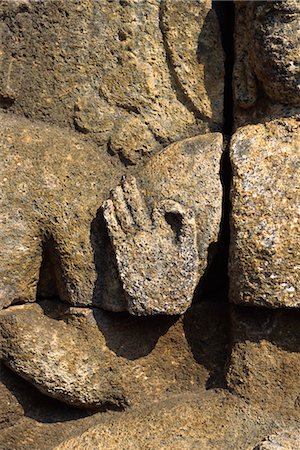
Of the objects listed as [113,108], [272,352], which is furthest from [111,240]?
[272,352]

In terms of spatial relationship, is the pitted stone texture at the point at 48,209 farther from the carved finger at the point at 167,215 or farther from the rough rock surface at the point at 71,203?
the carved finger at the point at 167,215

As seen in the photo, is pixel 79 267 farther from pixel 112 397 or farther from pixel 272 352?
pixel 272 352

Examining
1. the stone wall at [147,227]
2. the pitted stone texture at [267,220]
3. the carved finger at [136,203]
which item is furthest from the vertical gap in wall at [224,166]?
the carved finger at [136,203]

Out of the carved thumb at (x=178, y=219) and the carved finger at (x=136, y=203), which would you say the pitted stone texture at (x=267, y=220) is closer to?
the carved thumb at (x=178, y=219)

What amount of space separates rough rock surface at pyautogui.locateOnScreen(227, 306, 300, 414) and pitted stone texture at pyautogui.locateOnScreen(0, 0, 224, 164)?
523 mm

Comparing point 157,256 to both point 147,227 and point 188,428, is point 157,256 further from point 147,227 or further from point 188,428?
point 188,428

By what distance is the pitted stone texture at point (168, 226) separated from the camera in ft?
5.17

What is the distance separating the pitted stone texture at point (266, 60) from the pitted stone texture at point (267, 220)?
70mm

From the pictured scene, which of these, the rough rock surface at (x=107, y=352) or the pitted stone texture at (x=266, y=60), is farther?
the rough rock surface at (x=107, y=352)

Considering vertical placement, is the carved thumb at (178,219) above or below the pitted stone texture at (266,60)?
below

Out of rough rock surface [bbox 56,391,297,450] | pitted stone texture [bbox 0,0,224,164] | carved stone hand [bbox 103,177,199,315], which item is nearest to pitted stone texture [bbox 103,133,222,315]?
carved stone hand [bbox 103,177,199,315]

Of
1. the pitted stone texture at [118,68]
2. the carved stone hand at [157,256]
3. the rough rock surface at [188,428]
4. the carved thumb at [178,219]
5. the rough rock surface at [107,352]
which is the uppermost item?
the pitted stone texture at [118,68]

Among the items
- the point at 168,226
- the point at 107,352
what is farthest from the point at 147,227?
the point at 107,352

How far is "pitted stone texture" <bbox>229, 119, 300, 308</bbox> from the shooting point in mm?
1515
